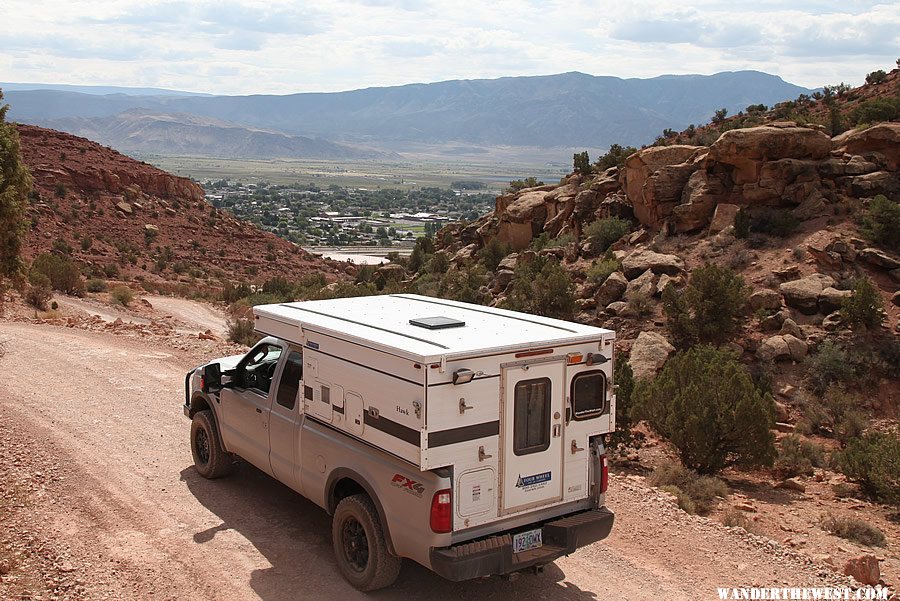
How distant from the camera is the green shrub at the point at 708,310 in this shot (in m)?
19.9

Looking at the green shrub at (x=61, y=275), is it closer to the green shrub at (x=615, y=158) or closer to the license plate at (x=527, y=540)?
the green shrub at (x=615, y=158)

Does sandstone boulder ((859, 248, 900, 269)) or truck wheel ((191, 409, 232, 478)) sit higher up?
sandstone boulder ((859, 248, 900, 269))

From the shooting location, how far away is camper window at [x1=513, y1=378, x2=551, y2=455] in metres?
6.97

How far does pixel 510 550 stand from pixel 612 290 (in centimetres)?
1748

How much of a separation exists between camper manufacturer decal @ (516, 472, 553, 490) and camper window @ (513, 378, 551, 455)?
A: 23 cm

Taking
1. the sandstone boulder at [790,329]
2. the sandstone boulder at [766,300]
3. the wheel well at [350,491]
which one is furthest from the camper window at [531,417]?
the sandstone boulder at [766,300]

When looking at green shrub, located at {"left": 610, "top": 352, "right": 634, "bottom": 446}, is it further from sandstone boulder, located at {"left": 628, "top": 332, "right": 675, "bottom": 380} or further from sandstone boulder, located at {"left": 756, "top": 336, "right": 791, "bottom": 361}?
sandstone boulder, located at {"left": 756, "top": 336, "right": 791, "bottom": 361}

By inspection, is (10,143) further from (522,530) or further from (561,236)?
(561,236)

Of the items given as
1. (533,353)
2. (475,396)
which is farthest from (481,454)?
(533,353)

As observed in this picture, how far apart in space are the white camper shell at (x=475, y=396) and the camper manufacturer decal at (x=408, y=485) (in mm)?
218

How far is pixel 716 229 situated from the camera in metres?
25.0

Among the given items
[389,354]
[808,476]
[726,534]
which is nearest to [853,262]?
[808,476]

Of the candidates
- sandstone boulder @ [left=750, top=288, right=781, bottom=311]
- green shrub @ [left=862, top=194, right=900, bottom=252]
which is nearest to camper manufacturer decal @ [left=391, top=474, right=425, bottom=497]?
sandstone boulder @ [left=750, top=288, right=781, bottom=311]

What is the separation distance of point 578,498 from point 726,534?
2.85 meters
